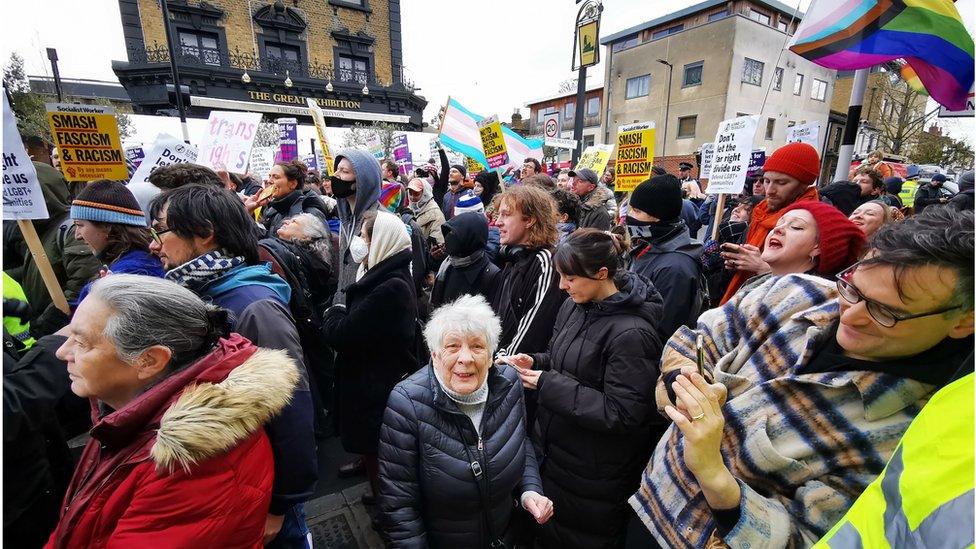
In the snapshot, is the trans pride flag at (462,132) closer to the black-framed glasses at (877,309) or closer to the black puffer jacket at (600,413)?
the black puffer jacket at (600,413)

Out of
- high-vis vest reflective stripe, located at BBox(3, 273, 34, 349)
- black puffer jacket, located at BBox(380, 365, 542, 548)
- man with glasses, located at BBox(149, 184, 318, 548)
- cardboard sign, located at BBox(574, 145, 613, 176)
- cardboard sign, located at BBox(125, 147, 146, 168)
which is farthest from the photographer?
cardboard sign, located at BBox(574, 145, 613, 176)

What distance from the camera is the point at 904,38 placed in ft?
10.4

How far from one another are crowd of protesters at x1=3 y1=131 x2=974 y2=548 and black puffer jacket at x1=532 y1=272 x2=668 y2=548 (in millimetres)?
12

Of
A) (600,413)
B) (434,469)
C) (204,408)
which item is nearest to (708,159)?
(600,413)

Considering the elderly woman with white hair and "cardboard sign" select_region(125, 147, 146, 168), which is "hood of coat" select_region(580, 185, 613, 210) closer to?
the elderly woman with white hair

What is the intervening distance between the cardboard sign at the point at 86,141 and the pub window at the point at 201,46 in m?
29.4

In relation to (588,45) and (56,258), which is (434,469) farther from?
(588,45)

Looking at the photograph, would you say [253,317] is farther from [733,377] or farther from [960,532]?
[960,532]

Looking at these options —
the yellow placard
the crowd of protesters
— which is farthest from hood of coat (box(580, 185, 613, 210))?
the yellow placard

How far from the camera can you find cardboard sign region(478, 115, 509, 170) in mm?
7570

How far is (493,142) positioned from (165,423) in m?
7.09

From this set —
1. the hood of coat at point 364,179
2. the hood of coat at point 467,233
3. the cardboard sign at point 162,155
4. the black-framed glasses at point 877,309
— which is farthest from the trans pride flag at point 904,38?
the cardboard sign at point 162,155

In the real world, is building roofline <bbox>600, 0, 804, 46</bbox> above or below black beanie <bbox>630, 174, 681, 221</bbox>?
above

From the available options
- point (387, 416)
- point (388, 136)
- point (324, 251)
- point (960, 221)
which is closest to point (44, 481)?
point (387, 416)
